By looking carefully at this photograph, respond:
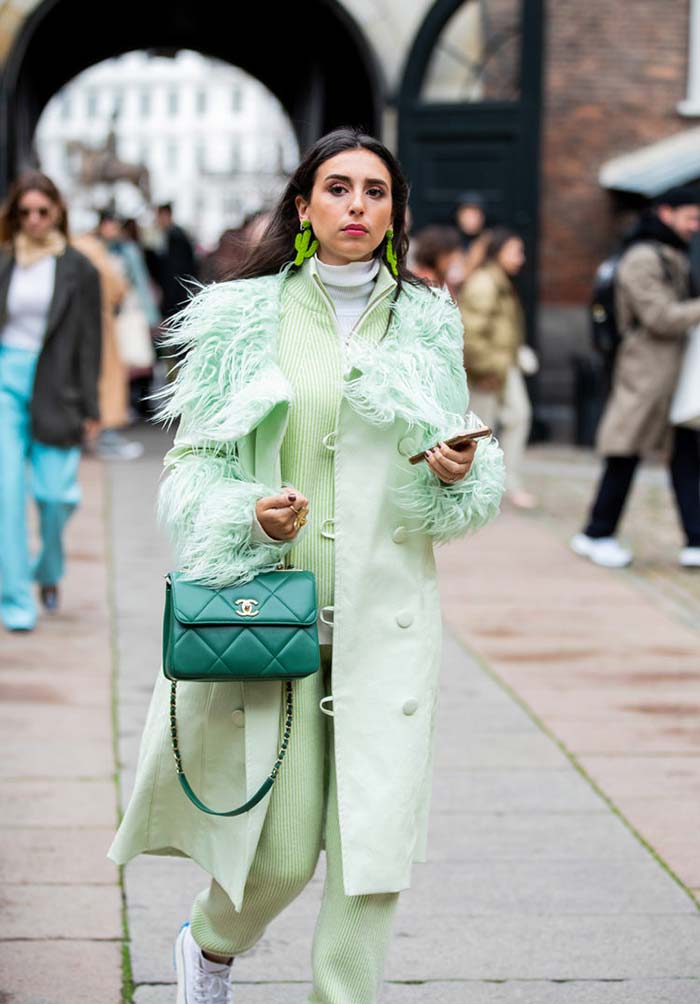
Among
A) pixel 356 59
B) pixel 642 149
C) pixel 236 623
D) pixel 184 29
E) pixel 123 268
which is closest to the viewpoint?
pixel 236 623

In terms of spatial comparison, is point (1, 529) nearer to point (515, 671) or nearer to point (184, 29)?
point (515, 671)

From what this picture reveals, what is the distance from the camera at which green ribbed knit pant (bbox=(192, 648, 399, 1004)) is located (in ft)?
10.6

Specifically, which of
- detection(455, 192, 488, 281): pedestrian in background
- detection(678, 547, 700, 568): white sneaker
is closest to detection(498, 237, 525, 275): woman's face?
detection(455, 192, 488, 281): pedestrian in background

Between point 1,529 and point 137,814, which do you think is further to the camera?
point 1,529

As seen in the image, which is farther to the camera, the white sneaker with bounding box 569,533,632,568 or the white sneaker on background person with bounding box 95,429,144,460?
the white sneaker on background person with bounding box 95,429,144,460

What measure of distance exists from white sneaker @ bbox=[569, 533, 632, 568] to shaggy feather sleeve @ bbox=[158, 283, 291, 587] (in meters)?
6.44

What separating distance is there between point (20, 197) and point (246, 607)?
15.9 feet

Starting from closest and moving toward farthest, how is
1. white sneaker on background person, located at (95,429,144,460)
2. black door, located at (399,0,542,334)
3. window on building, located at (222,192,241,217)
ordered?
white sneaker on background person, located at (95,429,144,460)
black door, located at (399,0,542,334)
window on building, located at (222,192,241,217)

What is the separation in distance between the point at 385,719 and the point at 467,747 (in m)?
2.75

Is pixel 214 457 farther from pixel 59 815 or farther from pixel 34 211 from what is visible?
pixel 34 211

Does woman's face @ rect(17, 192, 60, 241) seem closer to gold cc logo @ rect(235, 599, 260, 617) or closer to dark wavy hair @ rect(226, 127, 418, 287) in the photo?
dark wavy hair @ rect(226, 127, 418, 287)

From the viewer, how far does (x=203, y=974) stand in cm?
345

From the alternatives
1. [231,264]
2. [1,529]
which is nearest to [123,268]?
[1,529]

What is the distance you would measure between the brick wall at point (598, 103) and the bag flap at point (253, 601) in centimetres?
1414
